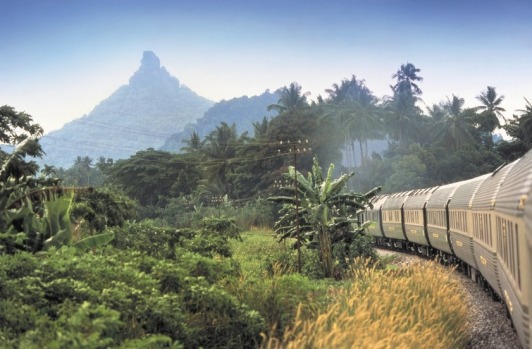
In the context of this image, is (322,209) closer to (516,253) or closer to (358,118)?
(516,253)

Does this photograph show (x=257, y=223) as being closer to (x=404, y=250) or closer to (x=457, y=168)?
(x=404, y=250)

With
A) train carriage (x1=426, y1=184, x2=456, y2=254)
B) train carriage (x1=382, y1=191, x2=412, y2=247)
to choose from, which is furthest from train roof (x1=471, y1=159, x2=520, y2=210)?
train carriage (x1=382, y1=191, x2=412, y2=247)

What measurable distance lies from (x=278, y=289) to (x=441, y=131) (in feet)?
258

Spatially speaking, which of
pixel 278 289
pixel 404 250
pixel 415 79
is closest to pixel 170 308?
pixel 278 289

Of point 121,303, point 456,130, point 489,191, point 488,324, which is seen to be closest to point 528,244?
point 121,303

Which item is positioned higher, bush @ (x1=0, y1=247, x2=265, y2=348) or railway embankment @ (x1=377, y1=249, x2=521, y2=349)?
bush @ (x1=0, y1=247, x2=265, y2=348)

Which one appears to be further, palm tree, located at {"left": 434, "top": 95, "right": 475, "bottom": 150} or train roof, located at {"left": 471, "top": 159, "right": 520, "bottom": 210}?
palm tree, located at {"left": 434, "top": 95, "right": 475, "bottom": 150}

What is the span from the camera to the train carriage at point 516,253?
27.5 ft

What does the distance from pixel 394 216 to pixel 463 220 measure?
15.8 metres

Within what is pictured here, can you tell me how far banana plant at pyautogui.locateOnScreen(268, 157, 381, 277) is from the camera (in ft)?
69.0

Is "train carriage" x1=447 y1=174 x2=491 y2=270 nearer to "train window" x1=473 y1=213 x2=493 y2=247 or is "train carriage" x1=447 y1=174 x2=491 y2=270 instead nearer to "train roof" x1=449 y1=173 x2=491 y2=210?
"train roof" x1=449 y1=173 x2=491 y2=210

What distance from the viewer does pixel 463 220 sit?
63.2 ft

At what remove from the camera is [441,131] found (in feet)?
282

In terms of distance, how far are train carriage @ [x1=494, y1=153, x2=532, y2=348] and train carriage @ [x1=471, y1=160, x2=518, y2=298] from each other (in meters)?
1.28
